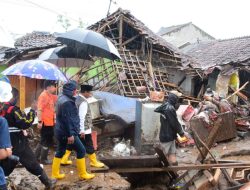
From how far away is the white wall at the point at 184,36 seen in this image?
33750 mm

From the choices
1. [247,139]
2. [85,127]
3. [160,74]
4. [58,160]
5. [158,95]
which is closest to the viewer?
[58,160]

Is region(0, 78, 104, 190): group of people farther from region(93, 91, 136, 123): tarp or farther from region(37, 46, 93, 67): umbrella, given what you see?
region(37, 46, 93, 67): umbrella

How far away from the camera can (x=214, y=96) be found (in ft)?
40.2

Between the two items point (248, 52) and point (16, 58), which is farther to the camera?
point (248, 52)

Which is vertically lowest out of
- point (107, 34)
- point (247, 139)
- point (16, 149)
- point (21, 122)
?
point (247, 139)

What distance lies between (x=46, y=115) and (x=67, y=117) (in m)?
1.51

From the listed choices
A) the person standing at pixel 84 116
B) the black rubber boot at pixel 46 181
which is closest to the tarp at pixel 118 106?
the person standing at pixel 84 116

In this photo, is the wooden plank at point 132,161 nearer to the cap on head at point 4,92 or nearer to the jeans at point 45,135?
the cap on head at point 4,92

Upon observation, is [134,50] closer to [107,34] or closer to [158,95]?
[107,34]

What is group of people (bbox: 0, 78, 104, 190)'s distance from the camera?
484cm

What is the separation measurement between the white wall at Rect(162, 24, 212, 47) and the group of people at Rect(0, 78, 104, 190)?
89.6 feet

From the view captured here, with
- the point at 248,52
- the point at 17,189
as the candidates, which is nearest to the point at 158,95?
the point at 17,189

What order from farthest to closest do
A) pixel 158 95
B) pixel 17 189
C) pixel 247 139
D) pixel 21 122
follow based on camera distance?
pixel 247 139, pixel 158 95, pixel 17 189, pixel 21 122

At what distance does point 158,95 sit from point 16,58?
7.28 metres
